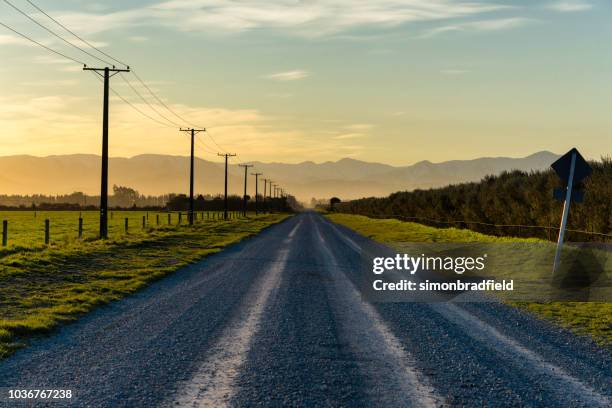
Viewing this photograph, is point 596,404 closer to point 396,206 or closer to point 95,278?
point 95,278

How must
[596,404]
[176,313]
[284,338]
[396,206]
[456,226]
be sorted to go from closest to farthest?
1. [596,404]
2. [284,338]
3. [176,313]
4. [456,226]
5. [396,206]

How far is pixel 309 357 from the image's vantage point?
7219mm

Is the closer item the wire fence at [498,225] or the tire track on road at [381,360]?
the tire track on road at [381,360]

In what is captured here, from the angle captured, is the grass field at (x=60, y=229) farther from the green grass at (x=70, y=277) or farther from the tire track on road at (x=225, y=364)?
the tire track on road at (x=225, y=364)

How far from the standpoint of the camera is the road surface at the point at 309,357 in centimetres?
577

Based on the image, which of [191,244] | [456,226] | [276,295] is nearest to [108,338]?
[276,295]

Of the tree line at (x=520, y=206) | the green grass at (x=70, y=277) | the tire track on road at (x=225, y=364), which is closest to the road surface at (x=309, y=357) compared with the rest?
the tire track on road at (x=225, y=364)

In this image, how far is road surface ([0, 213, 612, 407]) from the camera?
5.77m

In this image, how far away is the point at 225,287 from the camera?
1388 cm

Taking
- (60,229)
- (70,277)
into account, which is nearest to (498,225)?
(70,277)

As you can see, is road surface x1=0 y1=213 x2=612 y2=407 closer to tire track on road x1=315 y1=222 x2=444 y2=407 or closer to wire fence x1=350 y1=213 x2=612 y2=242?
tire track on road x1=315 y1=222 x2=444 y2=407

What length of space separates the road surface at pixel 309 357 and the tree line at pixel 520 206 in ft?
31.5

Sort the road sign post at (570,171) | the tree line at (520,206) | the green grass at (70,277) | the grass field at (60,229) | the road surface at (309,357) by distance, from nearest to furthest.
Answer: the road surface at (309,357)
the green grass at (70,277)
the road sign post at (570,171)
the tree line at (520,206)
the grass field at (60,229)

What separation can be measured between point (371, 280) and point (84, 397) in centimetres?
1057
